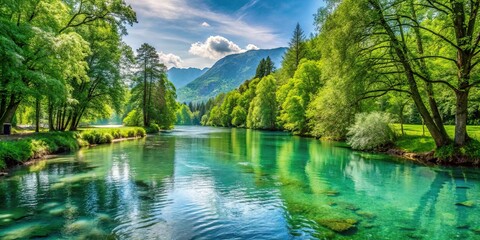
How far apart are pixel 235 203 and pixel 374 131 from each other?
70.6 feet

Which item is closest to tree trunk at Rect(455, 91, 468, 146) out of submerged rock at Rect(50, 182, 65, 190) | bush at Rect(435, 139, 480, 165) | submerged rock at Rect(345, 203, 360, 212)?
bush at Rect(435, 139, 480, 165)

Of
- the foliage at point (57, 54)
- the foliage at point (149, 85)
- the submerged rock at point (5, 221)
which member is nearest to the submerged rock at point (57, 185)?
the submerged rock at point (5, 221)

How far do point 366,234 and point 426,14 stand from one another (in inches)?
794

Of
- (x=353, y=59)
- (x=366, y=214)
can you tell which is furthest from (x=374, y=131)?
(x=366, y=214)

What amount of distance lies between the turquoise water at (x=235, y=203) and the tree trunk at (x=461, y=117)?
3.47m

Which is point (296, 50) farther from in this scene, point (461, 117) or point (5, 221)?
point (5, 221)

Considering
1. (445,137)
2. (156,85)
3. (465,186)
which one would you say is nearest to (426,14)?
(445,137)

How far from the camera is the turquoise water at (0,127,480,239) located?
764cm

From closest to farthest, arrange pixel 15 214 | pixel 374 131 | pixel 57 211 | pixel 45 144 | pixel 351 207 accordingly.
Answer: pixel 15 214 < pixel 57 211 < pixel 351 207 < pixel 45 144 < pixel 374 131

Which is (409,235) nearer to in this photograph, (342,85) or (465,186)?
(465,186)

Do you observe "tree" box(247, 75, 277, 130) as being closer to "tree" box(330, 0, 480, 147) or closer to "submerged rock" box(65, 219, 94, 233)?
"tree" box(330, 0, 480, 147)

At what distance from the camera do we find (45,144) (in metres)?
21.4

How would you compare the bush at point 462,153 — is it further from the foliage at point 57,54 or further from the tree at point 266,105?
the tree at point 266,105

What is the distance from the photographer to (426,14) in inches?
840
